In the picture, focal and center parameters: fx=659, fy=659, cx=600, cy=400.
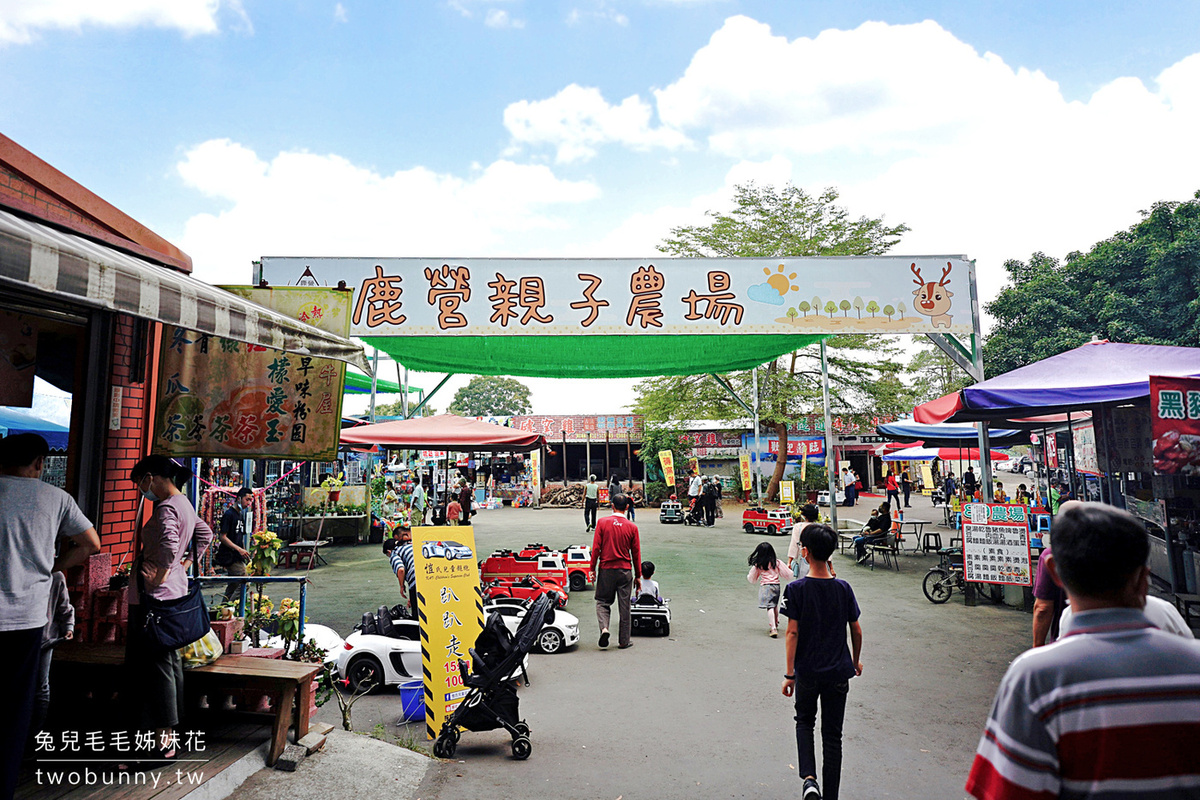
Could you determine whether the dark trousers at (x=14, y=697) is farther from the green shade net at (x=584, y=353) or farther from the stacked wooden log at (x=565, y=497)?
the stacked wooden log at (x=565, y=497)

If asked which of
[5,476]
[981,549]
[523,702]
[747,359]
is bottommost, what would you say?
[523,702]

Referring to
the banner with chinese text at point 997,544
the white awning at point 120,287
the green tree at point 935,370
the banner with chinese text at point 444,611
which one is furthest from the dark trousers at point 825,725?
the green tree at point 935,370

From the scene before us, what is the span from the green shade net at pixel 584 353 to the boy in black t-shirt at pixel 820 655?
18.7ft

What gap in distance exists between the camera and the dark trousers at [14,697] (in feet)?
8.96

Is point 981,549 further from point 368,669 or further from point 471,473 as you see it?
point 471,473

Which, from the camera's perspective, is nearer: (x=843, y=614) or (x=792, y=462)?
(x=843, y=614)

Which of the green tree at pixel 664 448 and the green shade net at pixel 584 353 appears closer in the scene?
the green shade net at pixel 584 353

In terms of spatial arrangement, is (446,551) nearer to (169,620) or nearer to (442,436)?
(169,620)

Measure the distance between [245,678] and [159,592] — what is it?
29.6 inches

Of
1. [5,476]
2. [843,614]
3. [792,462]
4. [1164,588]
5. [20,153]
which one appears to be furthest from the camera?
[792,462]

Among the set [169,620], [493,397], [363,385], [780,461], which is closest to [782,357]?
[780,461]

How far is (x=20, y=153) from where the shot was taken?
398 cm

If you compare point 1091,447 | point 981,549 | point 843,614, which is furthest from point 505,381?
point 843,614

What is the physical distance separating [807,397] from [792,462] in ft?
25.5
